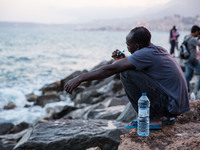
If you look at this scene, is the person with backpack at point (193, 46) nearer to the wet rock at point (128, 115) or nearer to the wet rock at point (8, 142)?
the wet rock at point (128, 115)

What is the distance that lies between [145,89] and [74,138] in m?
1.60

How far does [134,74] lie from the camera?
277 centimetres

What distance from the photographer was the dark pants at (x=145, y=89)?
2783 millimetres

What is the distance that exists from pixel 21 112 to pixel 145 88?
8.85 metres

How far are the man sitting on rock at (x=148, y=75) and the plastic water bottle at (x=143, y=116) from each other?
0.13 meters

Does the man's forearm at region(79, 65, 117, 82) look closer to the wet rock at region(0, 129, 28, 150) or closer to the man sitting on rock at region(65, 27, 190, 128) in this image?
the man sitting on rock at region(65, 27, 190, 128)

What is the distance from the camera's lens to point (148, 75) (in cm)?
280

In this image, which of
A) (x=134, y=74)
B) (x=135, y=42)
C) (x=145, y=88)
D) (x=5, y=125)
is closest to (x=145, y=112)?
(x=145, y=88)

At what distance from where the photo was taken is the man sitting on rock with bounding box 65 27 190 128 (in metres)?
2.70

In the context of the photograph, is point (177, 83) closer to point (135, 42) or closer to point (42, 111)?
point (135, 42)

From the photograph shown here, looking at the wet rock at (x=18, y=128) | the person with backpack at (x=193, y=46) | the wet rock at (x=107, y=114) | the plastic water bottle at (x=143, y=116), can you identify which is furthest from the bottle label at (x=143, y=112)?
the wet rock at (x=18, y=128)

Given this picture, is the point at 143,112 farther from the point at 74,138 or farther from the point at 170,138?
the point at 74,138

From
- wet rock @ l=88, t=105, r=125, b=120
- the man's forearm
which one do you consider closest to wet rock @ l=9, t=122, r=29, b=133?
wet rock @ l=88, t=105, r=125, b=120

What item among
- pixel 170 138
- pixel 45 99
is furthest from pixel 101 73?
pixel 45 99
